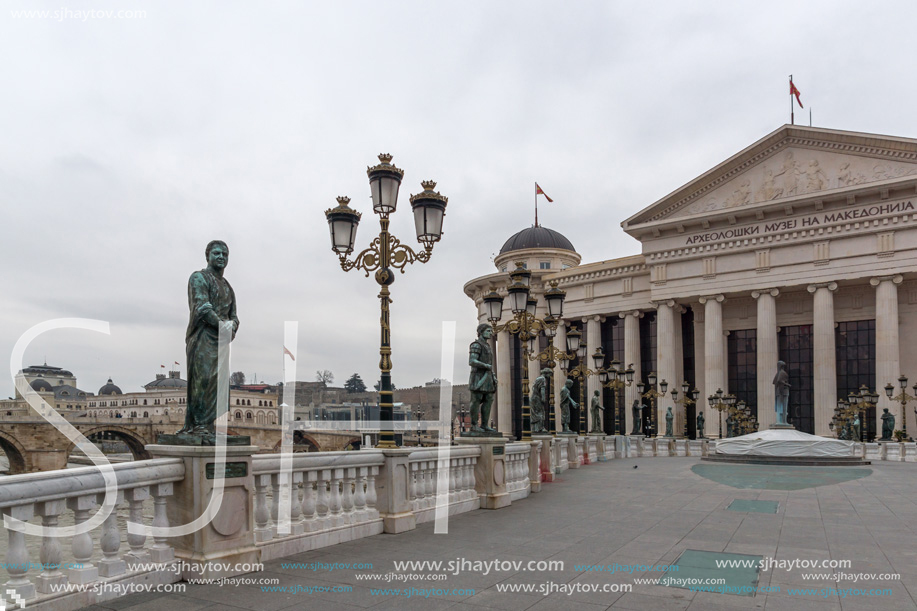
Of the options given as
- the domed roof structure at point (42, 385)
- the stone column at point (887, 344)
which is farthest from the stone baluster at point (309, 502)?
the domed roof structure at point (42, 385)

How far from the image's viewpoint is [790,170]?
47.2m

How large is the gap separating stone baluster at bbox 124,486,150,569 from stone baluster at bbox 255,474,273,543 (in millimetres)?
1391

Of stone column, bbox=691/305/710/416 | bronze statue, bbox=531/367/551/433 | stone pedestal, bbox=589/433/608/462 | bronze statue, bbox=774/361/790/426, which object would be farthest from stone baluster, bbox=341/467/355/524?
stone column, bbox=691/305/710/416

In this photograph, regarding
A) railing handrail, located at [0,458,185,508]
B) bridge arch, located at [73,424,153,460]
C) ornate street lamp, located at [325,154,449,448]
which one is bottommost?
bridge arch, located at [73,424,153,460]

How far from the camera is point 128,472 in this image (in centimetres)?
621

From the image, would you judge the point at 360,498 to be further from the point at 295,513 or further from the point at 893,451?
the point at 893,451

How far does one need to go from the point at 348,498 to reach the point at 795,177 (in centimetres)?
4650

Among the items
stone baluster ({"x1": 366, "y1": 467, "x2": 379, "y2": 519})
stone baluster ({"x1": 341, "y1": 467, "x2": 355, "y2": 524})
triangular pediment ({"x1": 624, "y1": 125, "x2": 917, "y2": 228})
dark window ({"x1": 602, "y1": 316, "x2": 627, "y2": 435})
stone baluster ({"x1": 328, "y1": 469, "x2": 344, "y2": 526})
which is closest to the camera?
stone baluster ({"x1": 328, "y1": 469, "x2": 344, "y2": 526})

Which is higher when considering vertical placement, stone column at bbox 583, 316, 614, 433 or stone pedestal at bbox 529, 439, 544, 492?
stone column at bbox 583, 316, 614, 433

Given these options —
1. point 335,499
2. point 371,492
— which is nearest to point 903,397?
point 371,492

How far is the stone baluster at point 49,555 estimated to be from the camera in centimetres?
536

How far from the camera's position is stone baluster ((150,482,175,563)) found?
6.54 meters

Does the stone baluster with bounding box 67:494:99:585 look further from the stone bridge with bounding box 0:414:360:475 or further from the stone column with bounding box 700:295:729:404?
the stone column with bounding box 700:295:729:404

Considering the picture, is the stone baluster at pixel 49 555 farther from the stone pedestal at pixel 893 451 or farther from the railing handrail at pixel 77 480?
the stone pedestal at pixel 893 451
